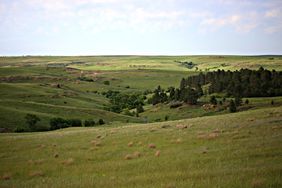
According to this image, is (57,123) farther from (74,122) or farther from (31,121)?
(31,121)

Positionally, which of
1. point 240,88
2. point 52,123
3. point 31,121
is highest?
point 240,88

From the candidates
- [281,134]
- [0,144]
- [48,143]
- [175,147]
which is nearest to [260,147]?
[281,134]

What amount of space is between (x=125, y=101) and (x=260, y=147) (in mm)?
126097

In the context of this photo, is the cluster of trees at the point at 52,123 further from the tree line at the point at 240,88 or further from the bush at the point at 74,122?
the tree line at the point at 240,88

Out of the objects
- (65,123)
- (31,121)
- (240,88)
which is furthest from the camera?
(240,88)

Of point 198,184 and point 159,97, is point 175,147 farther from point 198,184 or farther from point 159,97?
point 159,97

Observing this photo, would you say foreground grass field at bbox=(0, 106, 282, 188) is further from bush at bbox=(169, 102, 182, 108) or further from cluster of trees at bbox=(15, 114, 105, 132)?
bush at bbox=(169, 102, 182, 108)

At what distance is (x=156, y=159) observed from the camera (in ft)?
66.6

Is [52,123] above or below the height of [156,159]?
below

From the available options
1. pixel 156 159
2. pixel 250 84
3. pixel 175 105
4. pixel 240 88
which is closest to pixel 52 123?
pixel 175 105

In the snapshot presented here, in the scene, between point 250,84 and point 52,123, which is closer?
point 52,123

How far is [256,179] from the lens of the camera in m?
13.0

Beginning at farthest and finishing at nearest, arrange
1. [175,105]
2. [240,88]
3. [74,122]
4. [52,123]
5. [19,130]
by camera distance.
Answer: [240,88]
[175,105]
[74,122]
[52,123]
[19,130]

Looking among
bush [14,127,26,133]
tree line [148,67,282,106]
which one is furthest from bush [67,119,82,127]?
tree line [148,67,282,106]
